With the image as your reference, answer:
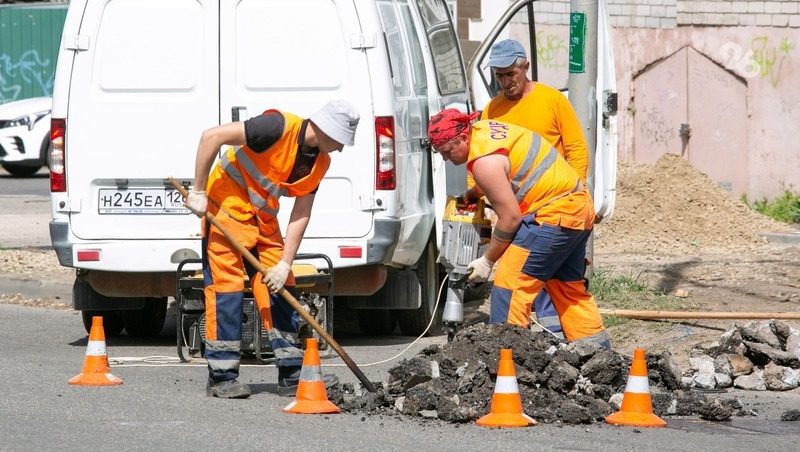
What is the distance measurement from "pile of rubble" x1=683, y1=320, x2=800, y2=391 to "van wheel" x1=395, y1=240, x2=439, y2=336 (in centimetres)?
208

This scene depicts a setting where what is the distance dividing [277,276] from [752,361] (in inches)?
109

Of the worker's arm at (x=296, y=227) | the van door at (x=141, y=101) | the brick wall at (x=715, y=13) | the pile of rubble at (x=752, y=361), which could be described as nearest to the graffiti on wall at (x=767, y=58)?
the brick wall at (x=715, y=13)

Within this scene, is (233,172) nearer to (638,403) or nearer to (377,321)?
(638,403)

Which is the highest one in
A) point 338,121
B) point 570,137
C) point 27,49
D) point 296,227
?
point 27,49

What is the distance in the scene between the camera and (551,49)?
58.9 ft

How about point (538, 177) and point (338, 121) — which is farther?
point (538, 177)

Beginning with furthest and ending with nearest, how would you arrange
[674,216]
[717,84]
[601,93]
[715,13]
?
[715,13] → [717,84] → [674,216] → [601,93]

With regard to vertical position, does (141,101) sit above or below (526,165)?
above

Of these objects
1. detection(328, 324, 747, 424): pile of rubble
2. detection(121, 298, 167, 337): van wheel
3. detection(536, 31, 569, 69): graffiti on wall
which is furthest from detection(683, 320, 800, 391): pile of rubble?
detection(536, 31, 569, 69): graffiti on wall

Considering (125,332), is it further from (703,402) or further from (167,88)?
(703,402)

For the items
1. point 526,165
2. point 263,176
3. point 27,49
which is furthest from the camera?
point 27,49

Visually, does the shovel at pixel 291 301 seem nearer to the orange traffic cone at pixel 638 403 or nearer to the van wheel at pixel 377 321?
the orange traffic cone at pixel 638 403

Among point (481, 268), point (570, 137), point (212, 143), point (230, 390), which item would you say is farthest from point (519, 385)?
point (570, 137)

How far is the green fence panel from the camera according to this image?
94.1 feet
